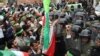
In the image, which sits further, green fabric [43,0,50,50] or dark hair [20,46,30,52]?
green fabric [43,0,50,50]

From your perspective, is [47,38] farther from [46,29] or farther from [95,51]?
[95,51]

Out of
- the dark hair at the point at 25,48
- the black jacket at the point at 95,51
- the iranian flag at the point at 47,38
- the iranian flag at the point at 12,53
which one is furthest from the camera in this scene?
the iranian flag at the point at 47,38

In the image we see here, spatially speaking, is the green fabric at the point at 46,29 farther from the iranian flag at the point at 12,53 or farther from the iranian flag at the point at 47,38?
the iranian flag at the point at 12,53

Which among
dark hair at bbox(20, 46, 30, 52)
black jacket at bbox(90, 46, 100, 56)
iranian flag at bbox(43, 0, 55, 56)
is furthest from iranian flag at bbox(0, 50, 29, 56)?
black jacket at bbox(90, 46, 100, 56)

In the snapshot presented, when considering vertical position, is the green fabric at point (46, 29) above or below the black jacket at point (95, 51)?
above

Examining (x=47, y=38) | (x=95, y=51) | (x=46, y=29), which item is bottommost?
(x=95, y=51)

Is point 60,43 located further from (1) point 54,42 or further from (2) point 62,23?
(2) point 62,23

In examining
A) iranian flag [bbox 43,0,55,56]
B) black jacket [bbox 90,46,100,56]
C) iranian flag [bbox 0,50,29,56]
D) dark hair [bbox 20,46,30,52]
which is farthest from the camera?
iranian flag [bbox 43,0,55,56]

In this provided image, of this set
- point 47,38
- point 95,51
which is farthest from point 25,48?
point 95,51

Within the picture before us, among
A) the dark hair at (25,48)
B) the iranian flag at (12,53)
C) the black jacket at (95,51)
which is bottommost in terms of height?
the black jacket at (95,51)

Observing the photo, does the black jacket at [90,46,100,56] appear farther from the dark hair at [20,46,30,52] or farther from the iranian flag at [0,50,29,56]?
the iranian flag at [0,50,29,56]

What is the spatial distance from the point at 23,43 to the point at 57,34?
4.53 ft

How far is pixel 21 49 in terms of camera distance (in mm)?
10023

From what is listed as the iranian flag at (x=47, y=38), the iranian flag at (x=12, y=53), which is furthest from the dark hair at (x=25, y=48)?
the iranian flag at (x=12, y=53)
